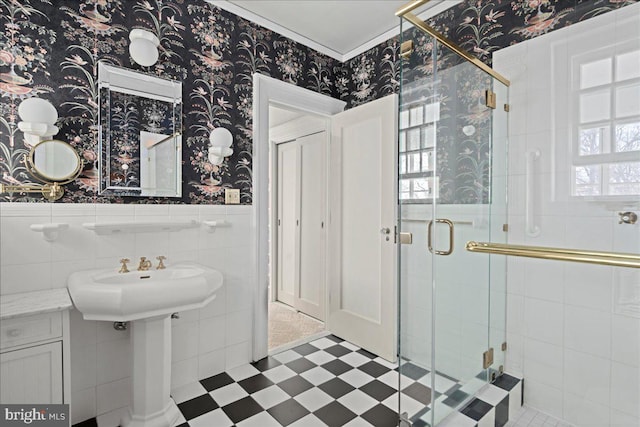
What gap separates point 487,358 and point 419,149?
129 cm

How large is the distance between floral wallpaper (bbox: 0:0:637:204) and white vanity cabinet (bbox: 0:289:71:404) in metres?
0.59

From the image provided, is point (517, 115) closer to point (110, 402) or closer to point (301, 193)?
point (301, 193)

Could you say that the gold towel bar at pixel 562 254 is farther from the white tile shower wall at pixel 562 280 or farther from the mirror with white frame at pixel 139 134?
the mirror with white frame at pixel 139 134

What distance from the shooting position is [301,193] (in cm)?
358

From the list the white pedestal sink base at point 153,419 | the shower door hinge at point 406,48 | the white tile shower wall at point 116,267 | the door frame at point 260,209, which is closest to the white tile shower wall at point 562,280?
the shower door hinge at point 406,48

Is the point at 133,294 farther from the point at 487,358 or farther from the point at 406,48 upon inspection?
the point at 487,358

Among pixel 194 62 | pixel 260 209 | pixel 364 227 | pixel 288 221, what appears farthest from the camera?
pixel 288 221

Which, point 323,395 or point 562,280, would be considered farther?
point 323,395

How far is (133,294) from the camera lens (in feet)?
4.71

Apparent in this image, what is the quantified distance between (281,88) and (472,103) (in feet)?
4.79

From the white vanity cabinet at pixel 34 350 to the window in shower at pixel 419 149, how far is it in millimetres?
1654

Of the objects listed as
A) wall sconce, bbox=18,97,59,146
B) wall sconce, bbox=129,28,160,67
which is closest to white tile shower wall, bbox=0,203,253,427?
wall sconce, bbox=18,97,59,146

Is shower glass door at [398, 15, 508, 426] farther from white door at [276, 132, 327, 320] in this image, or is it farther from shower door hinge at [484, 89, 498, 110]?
white door at [276, 132, 327, 320]

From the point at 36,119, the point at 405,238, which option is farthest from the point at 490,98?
the point at 36,119
